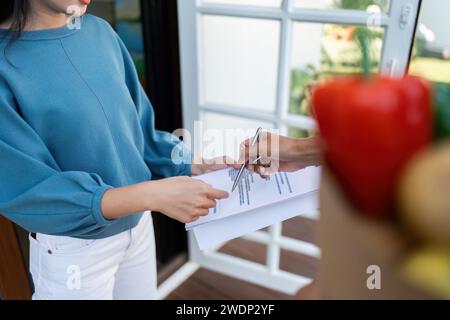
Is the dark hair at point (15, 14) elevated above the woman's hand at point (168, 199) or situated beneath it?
elevated above

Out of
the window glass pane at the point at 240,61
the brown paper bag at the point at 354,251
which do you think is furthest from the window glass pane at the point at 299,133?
the brown paper bag at the point at 354,251

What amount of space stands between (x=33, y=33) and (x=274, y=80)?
0.87 metres

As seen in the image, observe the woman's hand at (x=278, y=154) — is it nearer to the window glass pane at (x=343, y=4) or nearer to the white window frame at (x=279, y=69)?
the white window frame at (x=279, y=69)

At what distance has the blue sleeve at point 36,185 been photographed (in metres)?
0.61

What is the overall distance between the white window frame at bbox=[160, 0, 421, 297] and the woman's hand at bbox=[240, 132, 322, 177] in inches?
9.3

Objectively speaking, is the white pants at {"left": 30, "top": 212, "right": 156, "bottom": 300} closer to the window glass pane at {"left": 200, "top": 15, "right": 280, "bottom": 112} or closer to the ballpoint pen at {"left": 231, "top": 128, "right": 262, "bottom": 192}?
the ballpoint pen at {"left": 231, "top": 128, "right": 262, "bottom": 192}

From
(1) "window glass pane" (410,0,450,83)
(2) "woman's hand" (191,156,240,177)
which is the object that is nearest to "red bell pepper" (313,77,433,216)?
(2) "woman's hand" (191,156,240,177)

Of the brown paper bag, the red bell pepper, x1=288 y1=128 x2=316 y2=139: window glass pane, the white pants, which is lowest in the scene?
the white pants

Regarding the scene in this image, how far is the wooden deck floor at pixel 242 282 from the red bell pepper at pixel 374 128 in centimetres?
141

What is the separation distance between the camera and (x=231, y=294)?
1.57m

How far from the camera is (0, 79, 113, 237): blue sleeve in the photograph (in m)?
0.61

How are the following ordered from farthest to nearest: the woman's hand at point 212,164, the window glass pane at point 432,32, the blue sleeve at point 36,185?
the window glass pane at point 432,32 < the woman's hand at point 212,164 < the blue sleeve at point 36,185

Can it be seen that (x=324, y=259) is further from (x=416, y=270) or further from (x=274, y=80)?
(x=274, y=80)
